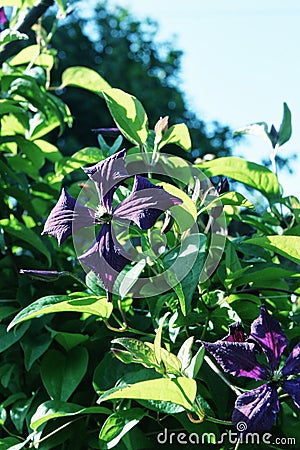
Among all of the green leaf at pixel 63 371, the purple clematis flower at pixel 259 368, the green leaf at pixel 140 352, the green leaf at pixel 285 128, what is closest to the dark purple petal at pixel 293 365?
the purple clematis flower at pixel 259 368

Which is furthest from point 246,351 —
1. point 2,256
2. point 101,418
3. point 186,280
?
point 2,256

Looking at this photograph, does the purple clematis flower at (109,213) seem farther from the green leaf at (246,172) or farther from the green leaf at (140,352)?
the green leaf at (246,172)

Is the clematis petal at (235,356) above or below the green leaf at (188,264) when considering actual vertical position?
below

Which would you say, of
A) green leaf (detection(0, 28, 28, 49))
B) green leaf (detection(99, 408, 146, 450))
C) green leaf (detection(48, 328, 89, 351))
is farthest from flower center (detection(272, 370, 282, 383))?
green leaf (detection(0, 28, 28, 49))

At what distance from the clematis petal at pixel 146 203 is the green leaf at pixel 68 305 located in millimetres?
→ 88

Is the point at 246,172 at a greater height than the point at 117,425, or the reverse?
the point at 246,172

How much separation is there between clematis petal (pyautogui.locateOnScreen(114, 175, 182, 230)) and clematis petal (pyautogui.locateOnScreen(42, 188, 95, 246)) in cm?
5

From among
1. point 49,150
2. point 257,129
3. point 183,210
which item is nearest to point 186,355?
point 183,210

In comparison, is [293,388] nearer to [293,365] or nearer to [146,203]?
[293,365]

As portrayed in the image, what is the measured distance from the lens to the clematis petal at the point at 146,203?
49 centimetres

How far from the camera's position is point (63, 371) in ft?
2.17

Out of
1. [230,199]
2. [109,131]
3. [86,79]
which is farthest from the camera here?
[86,79]

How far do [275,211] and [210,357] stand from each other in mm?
240

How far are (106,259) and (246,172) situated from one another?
283mm
